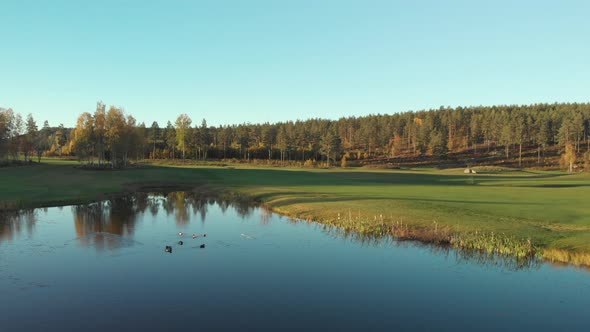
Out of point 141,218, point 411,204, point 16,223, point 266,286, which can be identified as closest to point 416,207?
point 411,204

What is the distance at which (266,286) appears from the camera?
2064 centimetres

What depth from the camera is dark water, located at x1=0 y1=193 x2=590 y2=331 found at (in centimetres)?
1666

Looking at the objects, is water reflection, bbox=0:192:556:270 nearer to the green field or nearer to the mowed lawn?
the green field

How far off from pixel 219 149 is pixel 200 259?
562 ft

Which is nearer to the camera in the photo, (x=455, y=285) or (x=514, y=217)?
(x=455, y=285)

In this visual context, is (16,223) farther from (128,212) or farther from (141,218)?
(141,218)

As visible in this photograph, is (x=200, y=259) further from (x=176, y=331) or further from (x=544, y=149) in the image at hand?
(x=544, y=149)

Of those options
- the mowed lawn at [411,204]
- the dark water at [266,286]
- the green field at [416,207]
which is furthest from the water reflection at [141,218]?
the mowed lawn at [411,204]

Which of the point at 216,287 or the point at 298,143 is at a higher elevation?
the point at 298,143

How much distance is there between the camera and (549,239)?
1098 inches

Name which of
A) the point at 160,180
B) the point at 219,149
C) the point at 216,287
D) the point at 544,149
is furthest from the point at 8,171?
the point at 544,149

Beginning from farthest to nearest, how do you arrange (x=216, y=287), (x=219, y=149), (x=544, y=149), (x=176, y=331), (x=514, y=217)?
(x=219, y=149) → (x=544, y=149) → (x=514, y=217) → (x=216, y=287) → (x=176, y=331)

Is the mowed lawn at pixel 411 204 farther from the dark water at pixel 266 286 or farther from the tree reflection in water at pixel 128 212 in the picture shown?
the dark water at pixel 266 286

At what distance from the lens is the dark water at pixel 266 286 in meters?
16.7
